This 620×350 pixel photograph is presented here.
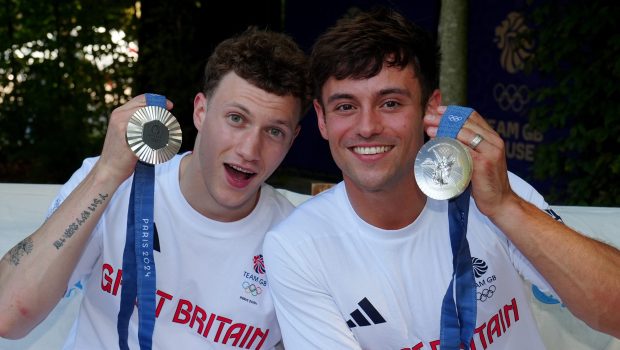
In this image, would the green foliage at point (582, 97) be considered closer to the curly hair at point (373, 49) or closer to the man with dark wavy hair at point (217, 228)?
the curly hair at point (373, 49)

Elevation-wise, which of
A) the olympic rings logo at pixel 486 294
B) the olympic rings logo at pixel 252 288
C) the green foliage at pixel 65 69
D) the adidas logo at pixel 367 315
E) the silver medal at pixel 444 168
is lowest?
the green foliage at pixel 65 69

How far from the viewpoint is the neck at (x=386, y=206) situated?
2738mm

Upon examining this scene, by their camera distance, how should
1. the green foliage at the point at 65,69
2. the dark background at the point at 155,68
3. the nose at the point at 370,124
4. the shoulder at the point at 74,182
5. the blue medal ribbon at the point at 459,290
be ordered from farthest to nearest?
the green foliage at the point at 65,69, the dark background at the point at 155,68, the shoulder at the point at 74,182, the nose at the point at 370,124, the blue medal ribbon at the point at 459,290

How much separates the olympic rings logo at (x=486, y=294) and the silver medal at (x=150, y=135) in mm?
1174

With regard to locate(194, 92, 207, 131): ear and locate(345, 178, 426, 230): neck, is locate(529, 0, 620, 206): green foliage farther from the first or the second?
locate(194, 92, 207, 131): ear

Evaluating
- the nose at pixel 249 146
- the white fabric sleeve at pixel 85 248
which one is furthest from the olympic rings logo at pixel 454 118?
the white fabric sleeve at pixel 85 248

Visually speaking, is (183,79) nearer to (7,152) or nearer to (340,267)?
(7,152)

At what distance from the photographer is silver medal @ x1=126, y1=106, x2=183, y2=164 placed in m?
2.62

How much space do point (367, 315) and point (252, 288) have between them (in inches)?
21.0

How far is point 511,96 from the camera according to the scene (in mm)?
7504

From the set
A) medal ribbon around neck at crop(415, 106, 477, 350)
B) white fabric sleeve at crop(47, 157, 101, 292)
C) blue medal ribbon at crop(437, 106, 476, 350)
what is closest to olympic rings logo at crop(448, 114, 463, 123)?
medal ribbon around neck at crop(415, 106, 477, 350)

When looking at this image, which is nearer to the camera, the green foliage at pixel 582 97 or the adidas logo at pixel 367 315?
the adidas logo at pixel 367 315

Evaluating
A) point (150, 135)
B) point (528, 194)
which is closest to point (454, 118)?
point (528, 194)

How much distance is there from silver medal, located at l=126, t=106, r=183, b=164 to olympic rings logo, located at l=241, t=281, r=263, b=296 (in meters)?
0.62
